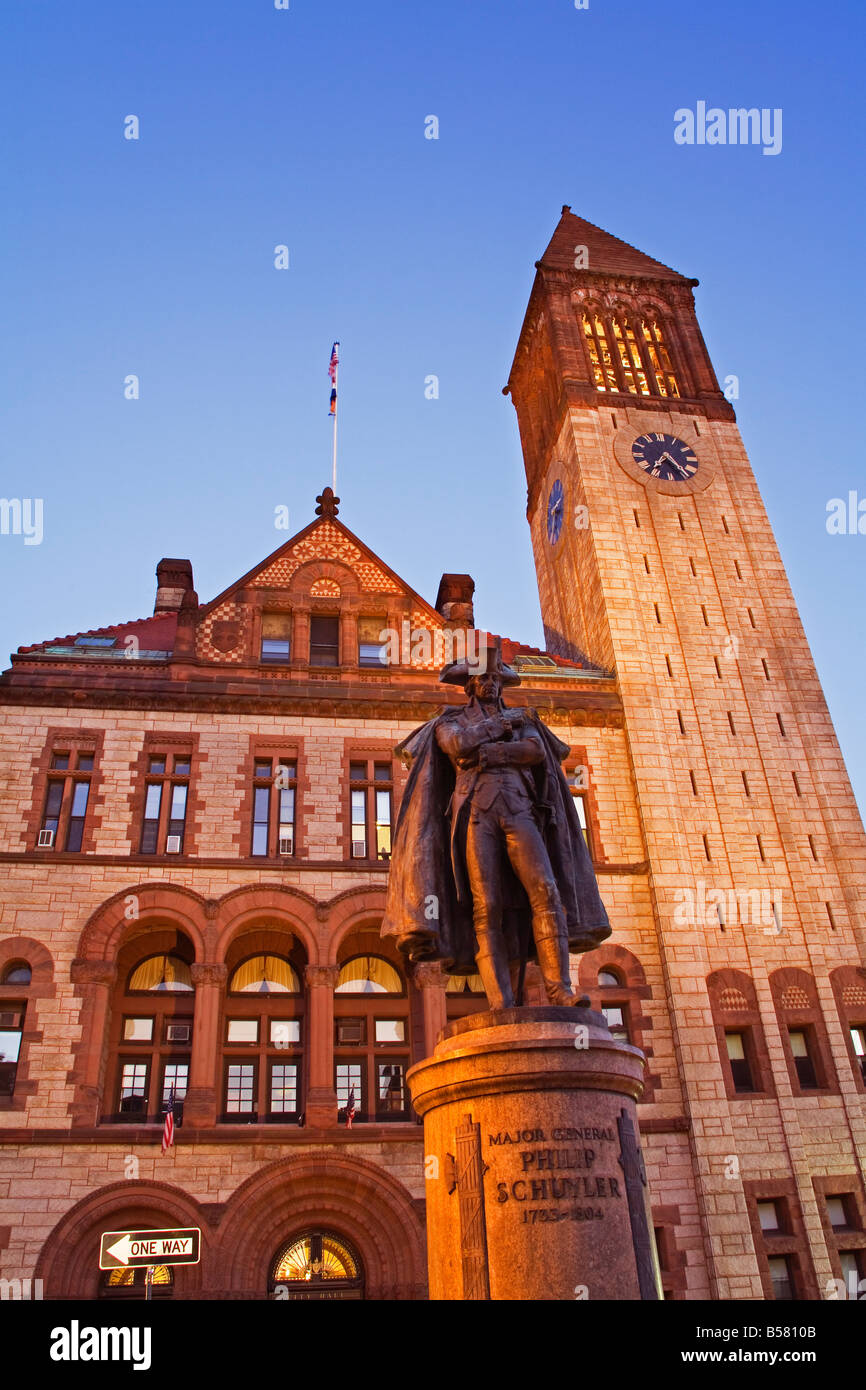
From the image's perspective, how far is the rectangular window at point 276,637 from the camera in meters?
29.3

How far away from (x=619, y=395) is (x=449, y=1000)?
2233 centimetres

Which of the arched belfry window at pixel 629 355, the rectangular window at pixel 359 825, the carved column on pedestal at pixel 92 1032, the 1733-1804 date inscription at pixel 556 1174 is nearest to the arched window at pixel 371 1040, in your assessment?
the rectangular window at pixel 359 825

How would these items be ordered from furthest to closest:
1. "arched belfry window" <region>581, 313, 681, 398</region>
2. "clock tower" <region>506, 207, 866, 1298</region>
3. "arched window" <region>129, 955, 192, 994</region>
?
"arched belfry window" <region>581, 313, 681, 398</region> < "arched window" <region>129, 955, 192, 994</region> < "clock tower" <region>506, 207, 866, 1298</region>

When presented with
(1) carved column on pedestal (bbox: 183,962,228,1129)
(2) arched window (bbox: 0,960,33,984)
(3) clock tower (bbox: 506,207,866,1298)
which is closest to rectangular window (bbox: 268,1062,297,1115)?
(1) carved column on pedestal (bbox: 183,962,228,1129)

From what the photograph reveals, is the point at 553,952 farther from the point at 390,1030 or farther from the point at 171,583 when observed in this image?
the point at 171,583

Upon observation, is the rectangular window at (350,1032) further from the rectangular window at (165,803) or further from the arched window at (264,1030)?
the rectangular window at (165,803)

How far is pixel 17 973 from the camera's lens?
23.3 m

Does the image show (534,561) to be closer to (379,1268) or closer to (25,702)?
(25,702)

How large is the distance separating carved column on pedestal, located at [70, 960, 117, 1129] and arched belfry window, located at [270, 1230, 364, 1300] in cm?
501

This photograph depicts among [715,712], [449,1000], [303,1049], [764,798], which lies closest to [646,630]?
[715,712]

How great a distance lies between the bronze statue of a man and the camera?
27.7 feet

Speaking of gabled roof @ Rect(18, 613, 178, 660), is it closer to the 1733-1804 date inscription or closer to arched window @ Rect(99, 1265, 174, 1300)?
arched window @ Rect(99, 1265, 174, 1300)

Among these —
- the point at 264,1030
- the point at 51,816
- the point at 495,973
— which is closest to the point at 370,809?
the point at 264,1030

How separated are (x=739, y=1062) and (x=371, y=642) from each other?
1479cm
